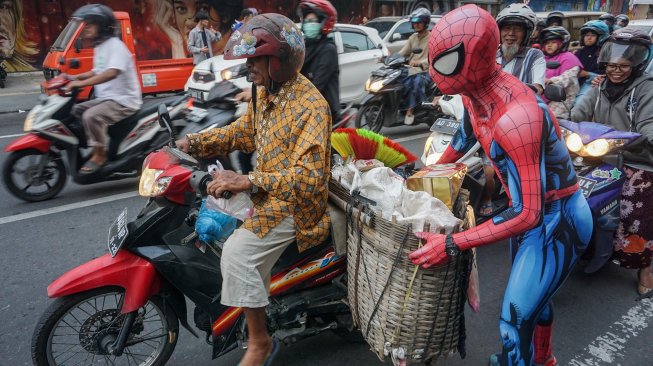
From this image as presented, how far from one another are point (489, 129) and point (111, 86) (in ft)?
13.7

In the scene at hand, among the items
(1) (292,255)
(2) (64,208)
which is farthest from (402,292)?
(2) (64,208)

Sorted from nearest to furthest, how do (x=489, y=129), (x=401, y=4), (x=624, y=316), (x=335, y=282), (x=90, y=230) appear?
(x=489, y=129), (x=335, y=282), (x=624, y=316), (x=90, y=230), (x=401, y=4)

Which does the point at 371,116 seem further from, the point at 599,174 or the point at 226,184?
the point at 226,184

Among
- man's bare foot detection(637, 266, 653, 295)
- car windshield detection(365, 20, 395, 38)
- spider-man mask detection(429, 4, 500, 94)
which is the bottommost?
man's bare foot detection(637, 266, 653, 295)

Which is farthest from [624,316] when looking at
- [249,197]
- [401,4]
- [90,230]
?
[401,4]

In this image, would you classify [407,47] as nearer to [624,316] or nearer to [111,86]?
[111,86]

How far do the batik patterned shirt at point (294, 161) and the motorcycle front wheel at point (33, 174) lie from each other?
11.8 ft

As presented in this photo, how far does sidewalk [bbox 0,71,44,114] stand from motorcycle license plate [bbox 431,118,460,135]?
30.0ft

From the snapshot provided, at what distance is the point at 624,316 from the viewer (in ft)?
10.7

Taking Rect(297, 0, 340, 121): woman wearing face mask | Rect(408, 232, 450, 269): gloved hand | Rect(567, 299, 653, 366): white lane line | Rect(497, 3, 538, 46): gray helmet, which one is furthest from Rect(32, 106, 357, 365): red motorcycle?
Rect(497, 3, 538, 46): gray helmet

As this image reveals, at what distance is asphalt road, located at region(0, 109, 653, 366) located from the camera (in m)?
2.76

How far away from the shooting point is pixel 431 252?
70.0 inches

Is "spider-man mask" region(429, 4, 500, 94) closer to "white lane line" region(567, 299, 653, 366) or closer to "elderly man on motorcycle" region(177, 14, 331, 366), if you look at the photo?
"elderly man on motorcycle" region(177, 14, 331, 366)

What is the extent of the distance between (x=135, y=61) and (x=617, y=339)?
Answer: 27.5 feet
